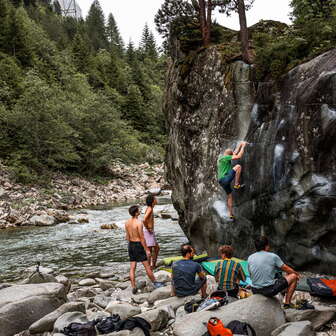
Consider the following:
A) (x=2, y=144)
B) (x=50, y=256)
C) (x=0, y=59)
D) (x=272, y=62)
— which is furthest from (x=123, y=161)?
(x=272, y=62)

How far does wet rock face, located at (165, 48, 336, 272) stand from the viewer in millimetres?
7223

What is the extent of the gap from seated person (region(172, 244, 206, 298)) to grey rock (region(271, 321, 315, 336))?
2.11m

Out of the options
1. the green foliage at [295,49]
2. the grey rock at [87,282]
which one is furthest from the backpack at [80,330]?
the green foliage at [295,49]

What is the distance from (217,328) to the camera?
14.7ft

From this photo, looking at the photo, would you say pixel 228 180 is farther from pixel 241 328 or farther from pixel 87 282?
pixel 241 328

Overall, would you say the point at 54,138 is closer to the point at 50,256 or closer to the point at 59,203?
the point at 59,203

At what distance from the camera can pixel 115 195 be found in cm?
3453

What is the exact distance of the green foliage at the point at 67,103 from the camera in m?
32.5

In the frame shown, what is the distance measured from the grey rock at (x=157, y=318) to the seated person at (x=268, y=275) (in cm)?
154

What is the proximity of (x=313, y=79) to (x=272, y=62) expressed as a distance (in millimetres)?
1873

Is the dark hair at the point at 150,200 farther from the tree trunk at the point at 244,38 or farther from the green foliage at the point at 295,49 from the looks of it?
the tree trunk at the point at 244,38

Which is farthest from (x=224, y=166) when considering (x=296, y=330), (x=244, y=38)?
(x=296, y=330)

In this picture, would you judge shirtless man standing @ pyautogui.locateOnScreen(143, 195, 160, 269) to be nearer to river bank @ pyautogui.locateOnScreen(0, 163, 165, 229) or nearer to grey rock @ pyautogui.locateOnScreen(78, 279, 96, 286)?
grey rock @ pyautogui.locateOnScreen(78, 279, 96, 286)

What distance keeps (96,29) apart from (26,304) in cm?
10177
